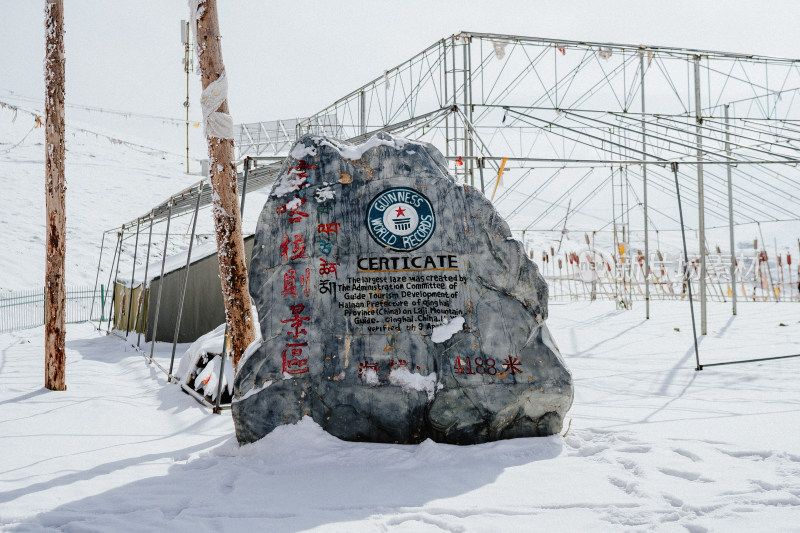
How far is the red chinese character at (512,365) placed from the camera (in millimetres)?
4176

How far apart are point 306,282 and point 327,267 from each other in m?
0.20

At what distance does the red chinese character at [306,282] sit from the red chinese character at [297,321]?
11 cm

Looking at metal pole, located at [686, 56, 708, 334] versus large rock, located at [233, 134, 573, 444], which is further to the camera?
metal pole, located at [686, 56, 708, 334]

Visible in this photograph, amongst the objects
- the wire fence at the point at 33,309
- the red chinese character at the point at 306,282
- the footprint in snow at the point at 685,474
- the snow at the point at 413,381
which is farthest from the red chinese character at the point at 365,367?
the wire fence at the point at 33,309

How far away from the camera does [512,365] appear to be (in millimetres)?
4188

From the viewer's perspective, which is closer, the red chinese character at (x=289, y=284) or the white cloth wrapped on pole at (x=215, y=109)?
the red chinese character at (x=289, y=284)

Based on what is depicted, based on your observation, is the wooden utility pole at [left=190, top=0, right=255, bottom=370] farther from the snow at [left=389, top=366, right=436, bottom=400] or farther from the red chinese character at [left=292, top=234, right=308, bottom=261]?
the snow at [left=389, top=366, right=436, bottom=400]

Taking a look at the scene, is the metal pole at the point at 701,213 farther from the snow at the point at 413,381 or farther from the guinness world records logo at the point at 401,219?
the snow at the point at 413,381

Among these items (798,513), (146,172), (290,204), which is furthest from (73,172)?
(798,513)

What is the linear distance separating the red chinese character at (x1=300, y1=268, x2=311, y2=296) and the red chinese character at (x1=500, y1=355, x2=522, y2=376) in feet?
5.16

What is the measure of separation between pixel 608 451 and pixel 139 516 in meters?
3.03

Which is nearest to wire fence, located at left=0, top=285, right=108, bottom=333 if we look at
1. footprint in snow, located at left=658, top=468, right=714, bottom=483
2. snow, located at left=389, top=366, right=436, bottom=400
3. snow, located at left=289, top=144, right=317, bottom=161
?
snow, located at left=289, top=144, right=317, bottom=161

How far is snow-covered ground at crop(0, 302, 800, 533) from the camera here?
9.73 feet

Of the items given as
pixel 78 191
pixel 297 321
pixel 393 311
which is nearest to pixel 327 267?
pixel 297 321
